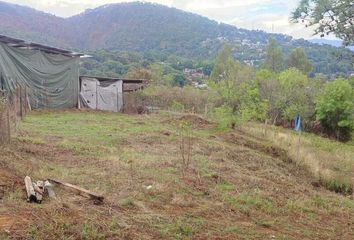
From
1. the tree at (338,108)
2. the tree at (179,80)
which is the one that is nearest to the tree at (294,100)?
the tree at (338,108)

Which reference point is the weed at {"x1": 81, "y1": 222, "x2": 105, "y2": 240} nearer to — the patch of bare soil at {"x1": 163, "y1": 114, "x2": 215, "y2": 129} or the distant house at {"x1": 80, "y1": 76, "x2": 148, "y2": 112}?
the patch of bare soil at {"x1": 163, "y1": 114, "x2": 215, "y2": 129}

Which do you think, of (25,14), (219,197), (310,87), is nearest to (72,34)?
(25,14)

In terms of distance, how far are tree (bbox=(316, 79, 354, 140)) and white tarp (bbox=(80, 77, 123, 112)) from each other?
52.7 ft

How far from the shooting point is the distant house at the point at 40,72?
20594 millimetres

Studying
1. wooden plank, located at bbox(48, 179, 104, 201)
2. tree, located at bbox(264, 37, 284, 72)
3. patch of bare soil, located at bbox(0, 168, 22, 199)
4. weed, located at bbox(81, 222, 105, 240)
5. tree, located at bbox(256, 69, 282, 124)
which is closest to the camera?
weed, located at bbox(81, 222, 105, 240)

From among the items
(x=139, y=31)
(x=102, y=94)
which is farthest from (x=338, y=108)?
(x=139, y=31)

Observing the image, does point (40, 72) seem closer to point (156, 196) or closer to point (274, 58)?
point (156, 196)

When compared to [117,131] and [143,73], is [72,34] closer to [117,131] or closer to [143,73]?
[143,73]

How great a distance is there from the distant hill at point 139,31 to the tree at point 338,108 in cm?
3547

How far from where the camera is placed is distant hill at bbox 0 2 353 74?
78.4 metres

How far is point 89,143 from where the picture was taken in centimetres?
1245

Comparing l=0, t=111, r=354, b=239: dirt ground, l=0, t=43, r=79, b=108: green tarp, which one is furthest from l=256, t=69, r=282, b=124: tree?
l=0, t=111, r=354, b=239: dirt ground

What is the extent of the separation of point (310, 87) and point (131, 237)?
37519 mm

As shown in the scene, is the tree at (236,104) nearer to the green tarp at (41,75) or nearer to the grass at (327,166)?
the grass at (327,166)
